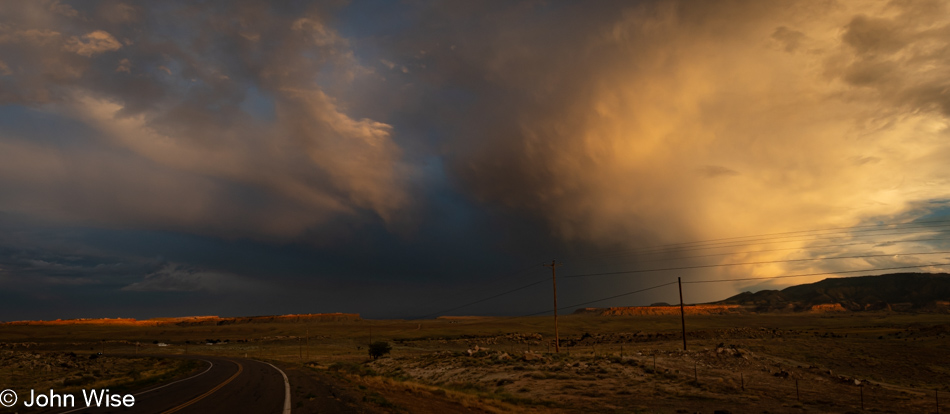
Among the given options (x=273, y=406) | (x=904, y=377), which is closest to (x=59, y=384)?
(x=273, y=406)

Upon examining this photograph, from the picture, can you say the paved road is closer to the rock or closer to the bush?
the rock

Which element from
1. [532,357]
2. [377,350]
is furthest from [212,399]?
[377,350]

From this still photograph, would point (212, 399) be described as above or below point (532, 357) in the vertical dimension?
above

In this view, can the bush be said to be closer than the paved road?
No

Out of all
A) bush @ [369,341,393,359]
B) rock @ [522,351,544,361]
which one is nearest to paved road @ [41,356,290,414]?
rock @ [522,351,544,361]

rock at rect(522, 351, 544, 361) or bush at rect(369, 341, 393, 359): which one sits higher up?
rock at rect(522, 351, 544, 361)

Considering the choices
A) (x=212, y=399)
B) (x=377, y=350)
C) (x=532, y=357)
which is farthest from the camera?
(x=377, y=350)

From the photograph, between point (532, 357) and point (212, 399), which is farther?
point (532, 357)

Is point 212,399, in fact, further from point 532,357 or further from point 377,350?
point 377,350

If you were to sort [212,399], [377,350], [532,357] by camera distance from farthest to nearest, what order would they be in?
[377,350] → [532,357] → [212,399]

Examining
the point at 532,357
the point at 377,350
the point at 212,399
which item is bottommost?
the point at 377,350

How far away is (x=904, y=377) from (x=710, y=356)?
21610 millimetres

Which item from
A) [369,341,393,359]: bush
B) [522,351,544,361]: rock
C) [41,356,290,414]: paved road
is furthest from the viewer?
[369,341,393,359]: bush

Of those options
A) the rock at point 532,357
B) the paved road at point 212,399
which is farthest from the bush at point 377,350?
the paved road at point 212,399
